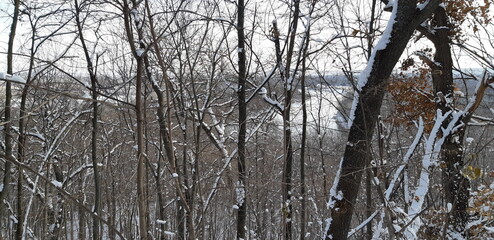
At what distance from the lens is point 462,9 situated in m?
6.32

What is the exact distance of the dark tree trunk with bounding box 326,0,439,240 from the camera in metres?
4.55

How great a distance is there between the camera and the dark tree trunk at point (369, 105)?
14.9ft

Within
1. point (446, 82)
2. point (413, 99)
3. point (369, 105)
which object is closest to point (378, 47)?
point (369, 105)

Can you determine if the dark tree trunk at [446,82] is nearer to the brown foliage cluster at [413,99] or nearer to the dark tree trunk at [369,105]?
the brown foliage cluster at [413,99]

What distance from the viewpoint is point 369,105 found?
15.2 feet

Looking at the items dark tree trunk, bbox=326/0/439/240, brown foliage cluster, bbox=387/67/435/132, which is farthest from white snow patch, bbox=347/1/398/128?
brown foliage cluster, bbox=387/67/435/132

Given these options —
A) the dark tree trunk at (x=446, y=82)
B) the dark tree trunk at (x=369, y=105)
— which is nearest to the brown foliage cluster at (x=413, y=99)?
the dark tree trunk at (x=446, y=82)

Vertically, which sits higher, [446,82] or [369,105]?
[446,82]

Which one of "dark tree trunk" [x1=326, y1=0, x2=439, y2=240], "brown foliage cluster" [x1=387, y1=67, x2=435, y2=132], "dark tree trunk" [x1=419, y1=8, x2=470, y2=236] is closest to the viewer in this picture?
"dark tree trunk" [x1=326, y1=0, x2=439, y2=240]

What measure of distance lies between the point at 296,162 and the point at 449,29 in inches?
799

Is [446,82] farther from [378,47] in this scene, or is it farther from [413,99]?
[378,47]

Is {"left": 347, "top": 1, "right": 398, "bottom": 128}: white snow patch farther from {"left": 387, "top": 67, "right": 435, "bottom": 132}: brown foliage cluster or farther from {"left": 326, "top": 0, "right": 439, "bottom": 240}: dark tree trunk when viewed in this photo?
{"left": 387, "top": 67, "right": 435, "bottom": 132}: brown foliage cluster

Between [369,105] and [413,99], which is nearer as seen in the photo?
[369,105]

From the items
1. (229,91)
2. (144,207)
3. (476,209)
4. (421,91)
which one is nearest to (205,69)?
(229,91)
